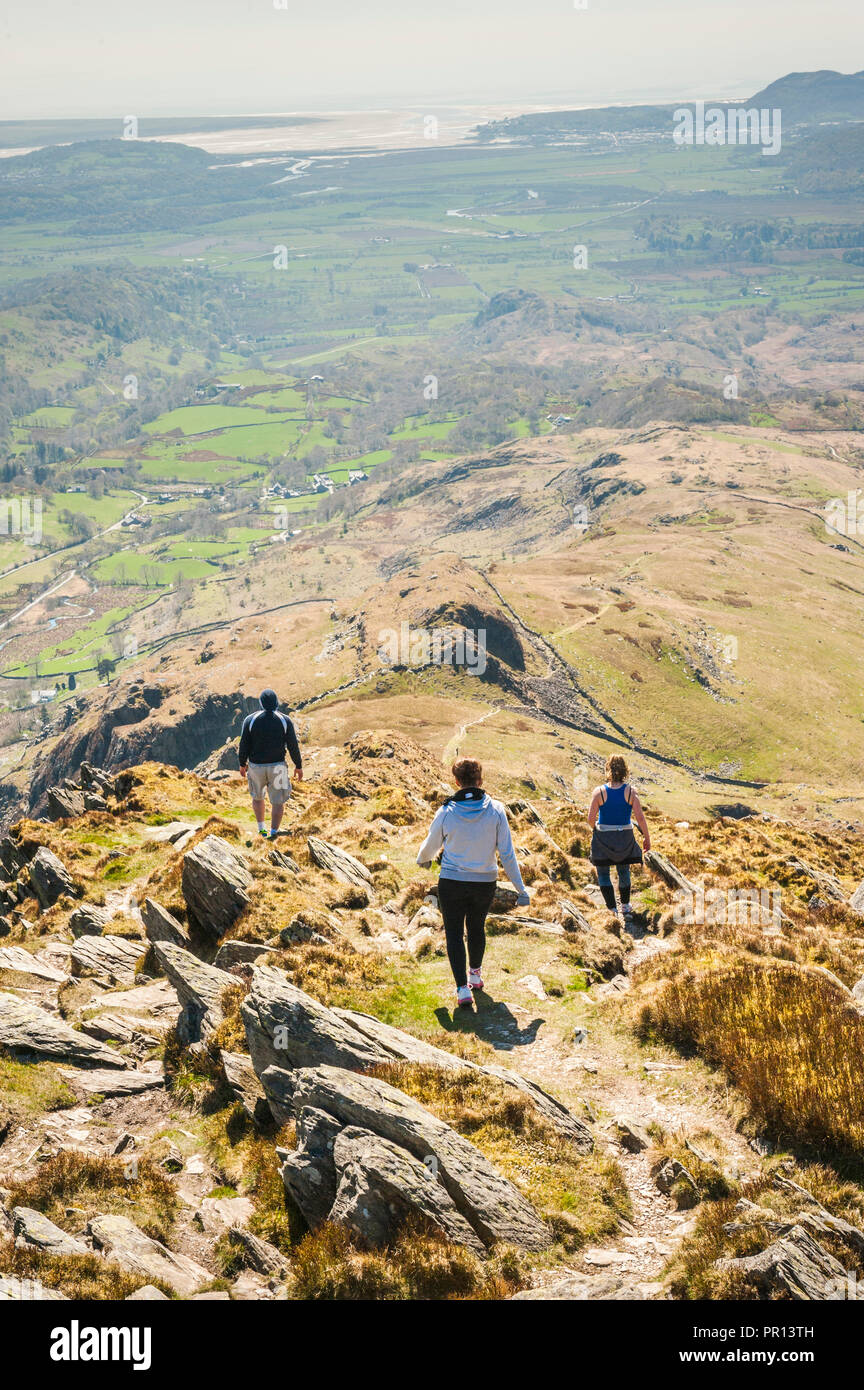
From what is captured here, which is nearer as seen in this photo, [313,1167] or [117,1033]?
[313,1167]

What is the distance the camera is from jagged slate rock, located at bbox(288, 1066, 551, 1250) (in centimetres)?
959

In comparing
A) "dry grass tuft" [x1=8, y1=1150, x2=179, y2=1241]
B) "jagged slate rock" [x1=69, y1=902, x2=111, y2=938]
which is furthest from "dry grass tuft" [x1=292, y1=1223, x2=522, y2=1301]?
"jagged slate rock" [x1=69, y1=902, x2=111, y2=938]

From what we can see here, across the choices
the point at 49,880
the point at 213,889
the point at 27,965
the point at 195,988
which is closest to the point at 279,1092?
the point at 195,988

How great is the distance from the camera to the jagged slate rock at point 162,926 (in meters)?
19.2

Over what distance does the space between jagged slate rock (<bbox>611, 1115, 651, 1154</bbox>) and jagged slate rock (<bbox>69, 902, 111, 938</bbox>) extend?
13562 millimetres

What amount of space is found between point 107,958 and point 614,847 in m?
10.6

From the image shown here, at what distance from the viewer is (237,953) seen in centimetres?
1716

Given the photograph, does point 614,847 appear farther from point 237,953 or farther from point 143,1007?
point 143,1007

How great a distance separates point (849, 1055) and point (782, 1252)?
3668 mm

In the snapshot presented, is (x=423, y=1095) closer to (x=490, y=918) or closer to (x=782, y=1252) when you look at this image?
(x=782, y=1252)

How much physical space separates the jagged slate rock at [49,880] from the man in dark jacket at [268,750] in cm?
518

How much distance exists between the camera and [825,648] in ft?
561

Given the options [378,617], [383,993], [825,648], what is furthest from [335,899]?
[825,648]

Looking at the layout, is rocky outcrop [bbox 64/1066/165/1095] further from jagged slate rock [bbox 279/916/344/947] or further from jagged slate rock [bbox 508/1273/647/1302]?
jagged slate rock [bbox 508/1273/647/1302]
